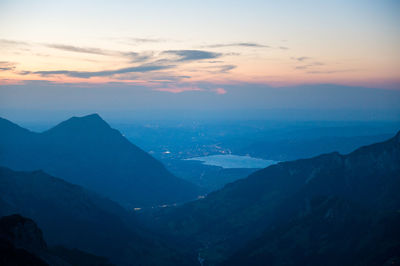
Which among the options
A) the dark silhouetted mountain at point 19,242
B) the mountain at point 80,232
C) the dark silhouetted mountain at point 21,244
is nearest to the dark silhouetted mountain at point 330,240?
the mountain at point 80,232

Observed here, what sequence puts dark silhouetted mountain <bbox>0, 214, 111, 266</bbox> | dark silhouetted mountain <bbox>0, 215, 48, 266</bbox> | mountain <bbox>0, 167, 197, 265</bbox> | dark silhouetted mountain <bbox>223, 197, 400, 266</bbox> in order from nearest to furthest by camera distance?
dark silhouetted mountain <bbox>0, 215, 48, 266</bbox> < dark silhouetted mountain <bbox>0, 214, 111, 266</bbox> < dark silhouetted mountain <bbox>223, 197, 400, 266</bbox> < mountain <bbox>0, 167, 197, 265</bbox>

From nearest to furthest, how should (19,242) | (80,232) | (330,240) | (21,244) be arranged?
(21,244)
(19,242)
(330,240)
(80,232)

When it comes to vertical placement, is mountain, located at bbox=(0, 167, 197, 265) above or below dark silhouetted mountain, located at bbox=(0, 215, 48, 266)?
below

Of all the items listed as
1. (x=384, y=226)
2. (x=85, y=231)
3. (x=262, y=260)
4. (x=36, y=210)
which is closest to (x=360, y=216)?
(x=384, y=226)

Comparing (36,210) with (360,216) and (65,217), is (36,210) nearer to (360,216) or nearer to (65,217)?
(65,217)

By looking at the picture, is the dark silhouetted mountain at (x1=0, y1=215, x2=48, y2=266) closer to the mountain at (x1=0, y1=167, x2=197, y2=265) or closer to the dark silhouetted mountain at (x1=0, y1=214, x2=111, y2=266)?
the dark silhouetted mountain at (x1=0, y1=214, x2=111, y2=266)

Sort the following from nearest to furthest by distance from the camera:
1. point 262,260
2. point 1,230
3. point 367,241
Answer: point 1,230, point 367,241, point 262,260

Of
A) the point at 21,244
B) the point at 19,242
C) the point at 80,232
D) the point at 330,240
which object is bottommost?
the point at 80,232

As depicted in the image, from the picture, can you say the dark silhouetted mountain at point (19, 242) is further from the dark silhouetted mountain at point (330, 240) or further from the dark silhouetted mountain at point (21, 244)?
the dark silhouetted mountain at point (330, 240)

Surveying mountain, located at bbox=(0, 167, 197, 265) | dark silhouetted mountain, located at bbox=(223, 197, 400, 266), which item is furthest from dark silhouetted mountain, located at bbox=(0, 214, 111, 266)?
dark silhouetted mountain, located at bbox=(223, 197, 400, 266)

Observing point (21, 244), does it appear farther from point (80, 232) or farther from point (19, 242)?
point (80, 232)

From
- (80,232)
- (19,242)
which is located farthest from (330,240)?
(19,242)
